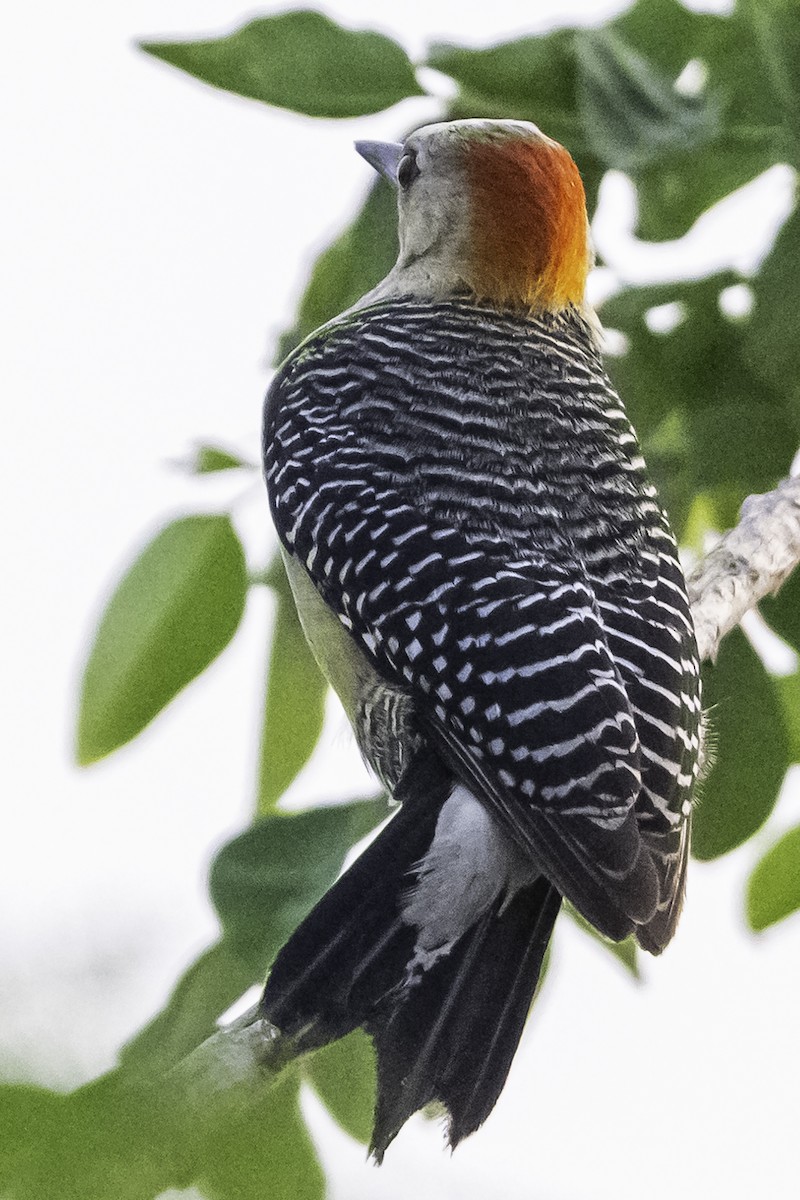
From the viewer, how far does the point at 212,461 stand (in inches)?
49.0

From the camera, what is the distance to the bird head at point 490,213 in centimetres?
150

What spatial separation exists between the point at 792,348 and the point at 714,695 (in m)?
0.33

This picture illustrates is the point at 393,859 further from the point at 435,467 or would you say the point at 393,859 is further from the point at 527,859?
the point at 435,467

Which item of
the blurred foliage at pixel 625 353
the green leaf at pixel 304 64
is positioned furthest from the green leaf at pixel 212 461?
the green leaf at pixel 304 64

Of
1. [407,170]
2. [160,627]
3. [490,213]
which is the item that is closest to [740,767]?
[160,627]

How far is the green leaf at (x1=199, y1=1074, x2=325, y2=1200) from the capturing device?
504 mm

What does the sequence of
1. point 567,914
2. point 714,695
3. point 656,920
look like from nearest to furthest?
1. point 656,920
2. point 567,914
3. point 714,695

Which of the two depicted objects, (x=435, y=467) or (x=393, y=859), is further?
(x=435, y=467)

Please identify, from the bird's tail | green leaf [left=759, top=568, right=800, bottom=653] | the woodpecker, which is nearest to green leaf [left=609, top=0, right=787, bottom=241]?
the woodpecker

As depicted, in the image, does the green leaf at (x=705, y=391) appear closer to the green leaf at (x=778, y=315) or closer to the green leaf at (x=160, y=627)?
the green leaf at (x=778, y=315)

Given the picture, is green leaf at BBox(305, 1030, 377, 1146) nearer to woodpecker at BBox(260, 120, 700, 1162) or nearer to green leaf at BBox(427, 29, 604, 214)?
woodpecker at BBox(260, 120, 700, 1162)

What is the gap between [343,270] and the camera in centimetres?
125

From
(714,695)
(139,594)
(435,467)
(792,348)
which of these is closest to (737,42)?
(792,348)

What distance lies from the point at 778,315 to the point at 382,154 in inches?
27.8
